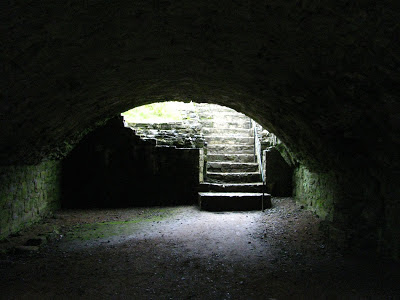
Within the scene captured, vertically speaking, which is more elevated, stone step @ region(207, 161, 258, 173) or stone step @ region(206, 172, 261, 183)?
stone step @ region(207, 161, 258, 173)

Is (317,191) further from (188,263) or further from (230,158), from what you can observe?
(230,158)

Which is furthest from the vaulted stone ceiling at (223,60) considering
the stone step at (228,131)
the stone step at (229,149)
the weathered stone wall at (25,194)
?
the stone step at (228,131)

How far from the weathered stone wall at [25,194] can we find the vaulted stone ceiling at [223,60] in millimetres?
647

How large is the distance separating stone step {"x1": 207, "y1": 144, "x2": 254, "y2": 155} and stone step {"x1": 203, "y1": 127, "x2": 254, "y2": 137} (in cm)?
66

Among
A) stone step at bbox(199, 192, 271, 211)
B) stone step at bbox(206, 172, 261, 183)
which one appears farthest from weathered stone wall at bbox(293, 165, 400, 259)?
stone step at bbox(206, 172, 261, 183)

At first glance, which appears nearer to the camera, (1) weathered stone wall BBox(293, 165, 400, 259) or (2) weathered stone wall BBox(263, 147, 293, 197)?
(1) weathered stone wall BBox(293, 165, 400, 259)

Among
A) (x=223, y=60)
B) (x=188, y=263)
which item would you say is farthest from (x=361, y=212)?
(x=223, y=60)

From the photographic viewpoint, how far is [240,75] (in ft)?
11.5

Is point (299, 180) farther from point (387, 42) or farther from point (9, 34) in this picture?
point (9, 34)

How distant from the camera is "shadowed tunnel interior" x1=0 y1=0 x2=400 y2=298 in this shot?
2.12m

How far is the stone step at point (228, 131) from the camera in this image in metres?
9.64

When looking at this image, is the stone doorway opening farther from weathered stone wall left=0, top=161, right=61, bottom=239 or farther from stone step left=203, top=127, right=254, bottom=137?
weathered stone wall left=0, top=161, right=61, bottom=239

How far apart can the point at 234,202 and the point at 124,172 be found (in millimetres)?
3165

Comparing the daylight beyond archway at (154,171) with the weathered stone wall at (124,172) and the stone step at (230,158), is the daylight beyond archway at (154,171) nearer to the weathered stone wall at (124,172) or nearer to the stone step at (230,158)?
the weathered stone wall at (124,172)
